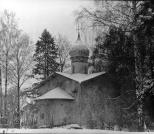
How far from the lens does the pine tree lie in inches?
1598

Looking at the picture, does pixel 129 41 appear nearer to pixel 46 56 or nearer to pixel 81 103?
pixel 81 103

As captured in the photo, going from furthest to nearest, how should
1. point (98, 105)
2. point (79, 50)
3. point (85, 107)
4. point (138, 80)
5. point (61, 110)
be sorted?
point (79, 50)
point (98, 105)
point (85, 107)
point (61, 110)
point (138, 80)

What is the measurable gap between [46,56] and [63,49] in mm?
2921

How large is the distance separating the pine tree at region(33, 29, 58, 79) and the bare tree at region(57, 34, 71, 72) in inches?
46.0

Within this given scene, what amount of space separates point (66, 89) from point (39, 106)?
2.63 metres

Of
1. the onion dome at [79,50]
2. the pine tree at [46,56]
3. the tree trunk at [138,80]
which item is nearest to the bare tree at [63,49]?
the pine tree at [46,56]

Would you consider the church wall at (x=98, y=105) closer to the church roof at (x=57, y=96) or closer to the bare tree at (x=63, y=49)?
the church roof at (x=57, y=96)

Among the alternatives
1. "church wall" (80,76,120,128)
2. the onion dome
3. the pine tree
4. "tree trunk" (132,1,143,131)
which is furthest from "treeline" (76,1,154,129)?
the pine tree

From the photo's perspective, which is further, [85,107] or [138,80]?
[85,107]

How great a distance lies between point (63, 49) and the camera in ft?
141

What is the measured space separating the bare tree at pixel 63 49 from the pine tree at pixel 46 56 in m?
1.17

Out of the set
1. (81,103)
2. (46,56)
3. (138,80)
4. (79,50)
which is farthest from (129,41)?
(46,56)

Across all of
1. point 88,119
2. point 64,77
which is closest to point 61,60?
point 64,77

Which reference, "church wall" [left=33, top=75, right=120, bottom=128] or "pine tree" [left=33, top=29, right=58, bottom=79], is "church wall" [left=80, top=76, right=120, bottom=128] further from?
"pine tree" [left=33, top=29, right=58, bottom=79]
